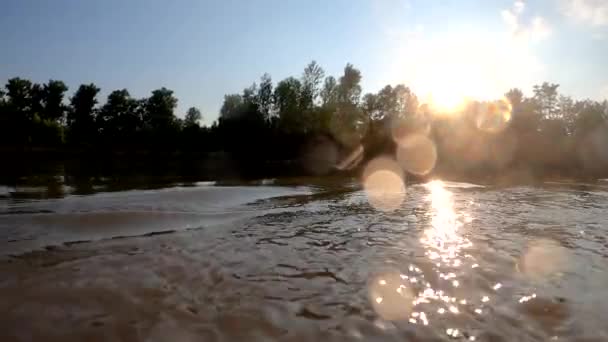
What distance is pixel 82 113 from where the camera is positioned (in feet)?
259

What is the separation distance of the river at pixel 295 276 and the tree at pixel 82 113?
3226 inches

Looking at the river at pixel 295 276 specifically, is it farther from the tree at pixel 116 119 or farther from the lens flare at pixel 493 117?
the tree at pixel 116 119

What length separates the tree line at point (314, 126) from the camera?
5191cm

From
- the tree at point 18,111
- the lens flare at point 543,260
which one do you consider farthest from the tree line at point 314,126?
the lens flare at point 543,260

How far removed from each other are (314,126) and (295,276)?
71.6 m

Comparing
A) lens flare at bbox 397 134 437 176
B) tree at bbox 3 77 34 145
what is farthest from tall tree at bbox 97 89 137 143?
lens flare at bbox 397 134 437 176

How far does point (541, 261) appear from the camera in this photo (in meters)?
5.16

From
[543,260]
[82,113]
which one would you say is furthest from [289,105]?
[543,260]

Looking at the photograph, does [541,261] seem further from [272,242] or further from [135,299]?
[135,299]

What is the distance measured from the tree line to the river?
130ft

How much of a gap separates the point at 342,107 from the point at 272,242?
7305 cm

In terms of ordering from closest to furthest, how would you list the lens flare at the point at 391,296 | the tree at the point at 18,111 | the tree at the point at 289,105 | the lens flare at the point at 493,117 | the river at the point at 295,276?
the river at the point at 295,276, the lens flare at the point at 391,296, the lens flare at the point at 493,117, the tree at the point at 18,111, the tree at the point at 289,105

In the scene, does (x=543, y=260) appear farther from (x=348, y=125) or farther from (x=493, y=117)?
(x=348, y=125)

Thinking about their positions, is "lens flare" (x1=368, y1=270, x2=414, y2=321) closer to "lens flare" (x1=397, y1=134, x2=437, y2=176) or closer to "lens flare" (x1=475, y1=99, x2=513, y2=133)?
"lens flare" (x1=397, y1=134, x2=437, y2=176)
